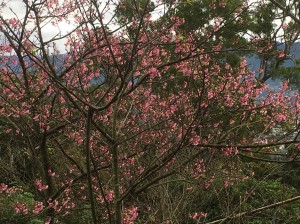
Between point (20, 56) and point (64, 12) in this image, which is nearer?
point (20, 56)

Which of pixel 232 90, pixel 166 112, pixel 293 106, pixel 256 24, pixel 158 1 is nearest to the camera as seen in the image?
pixel 158 1

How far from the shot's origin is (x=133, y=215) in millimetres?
5242

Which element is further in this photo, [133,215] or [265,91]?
[265,91]

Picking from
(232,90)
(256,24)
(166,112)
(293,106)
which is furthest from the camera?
(256,24)

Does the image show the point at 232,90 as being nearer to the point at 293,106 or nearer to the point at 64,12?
the point at 293,106

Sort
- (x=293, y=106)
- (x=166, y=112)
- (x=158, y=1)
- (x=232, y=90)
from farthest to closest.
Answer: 1. (x=166, y=112)
2. (x=293, y=106)
3. (x=232, y=90)
4. (x=158, y=1)

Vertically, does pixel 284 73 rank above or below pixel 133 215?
above

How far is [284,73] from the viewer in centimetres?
1625

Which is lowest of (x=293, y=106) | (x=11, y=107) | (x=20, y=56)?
(x=293, y=106)

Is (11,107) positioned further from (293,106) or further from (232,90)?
(293,106)

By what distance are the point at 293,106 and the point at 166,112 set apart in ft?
6.82

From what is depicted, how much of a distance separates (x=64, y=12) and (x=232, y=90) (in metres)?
2.76

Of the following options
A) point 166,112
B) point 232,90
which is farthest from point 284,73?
point 232,90

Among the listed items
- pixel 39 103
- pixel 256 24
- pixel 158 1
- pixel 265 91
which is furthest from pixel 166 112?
pixel 256 24
